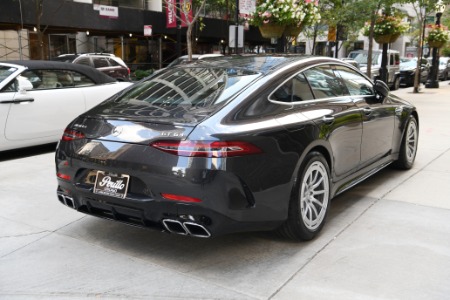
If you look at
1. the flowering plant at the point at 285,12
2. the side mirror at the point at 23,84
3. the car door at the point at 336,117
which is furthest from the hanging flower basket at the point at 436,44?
the side mirror at the point at 23,84

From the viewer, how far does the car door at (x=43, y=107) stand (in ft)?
22.2

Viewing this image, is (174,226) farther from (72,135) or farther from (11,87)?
(11,87)

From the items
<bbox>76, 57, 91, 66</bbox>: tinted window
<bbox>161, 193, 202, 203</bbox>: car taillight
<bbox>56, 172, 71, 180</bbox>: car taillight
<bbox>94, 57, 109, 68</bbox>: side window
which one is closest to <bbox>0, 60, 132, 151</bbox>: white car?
<bbox>56, 172, 71, 180</bbox>: car taillight

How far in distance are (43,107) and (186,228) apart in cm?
472

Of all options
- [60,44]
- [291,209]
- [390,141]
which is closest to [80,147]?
Answer: [291,209]

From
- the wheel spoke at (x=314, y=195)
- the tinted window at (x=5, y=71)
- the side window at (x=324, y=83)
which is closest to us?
the wheel spoke at (x=314, y=195)

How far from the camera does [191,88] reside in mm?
3900

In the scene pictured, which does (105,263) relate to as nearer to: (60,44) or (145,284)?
(145,284)

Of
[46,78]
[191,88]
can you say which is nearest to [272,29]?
[46,78]

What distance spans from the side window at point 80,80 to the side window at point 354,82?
466cm

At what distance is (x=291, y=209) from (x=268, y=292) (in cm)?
75

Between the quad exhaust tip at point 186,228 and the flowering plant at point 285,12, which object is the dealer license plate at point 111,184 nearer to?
the quad exhaust tip at point 186,228

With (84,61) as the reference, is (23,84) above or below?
below

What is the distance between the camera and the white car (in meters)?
6.72
